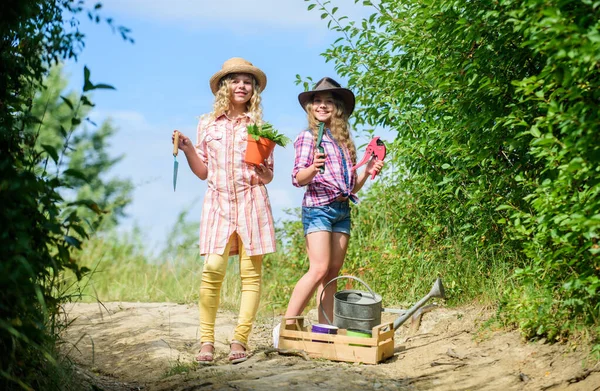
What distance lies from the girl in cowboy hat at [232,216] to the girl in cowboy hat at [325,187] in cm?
33

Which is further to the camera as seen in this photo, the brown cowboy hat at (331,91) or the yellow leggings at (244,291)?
the brown cowboy hat at (331,91)

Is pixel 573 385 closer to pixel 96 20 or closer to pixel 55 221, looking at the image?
pixel 55 221

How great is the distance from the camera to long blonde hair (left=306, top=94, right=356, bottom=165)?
5.92 metres

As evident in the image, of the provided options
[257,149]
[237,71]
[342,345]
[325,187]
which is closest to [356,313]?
[342,345]

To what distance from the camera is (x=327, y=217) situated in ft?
18.6

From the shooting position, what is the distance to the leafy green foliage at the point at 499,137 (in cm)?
433

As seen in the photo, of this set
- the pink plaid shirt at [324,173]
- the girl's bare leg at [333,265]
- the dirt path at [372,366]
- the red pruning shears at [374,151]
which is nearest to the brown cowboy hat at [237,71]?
the pink plaid shirt at [324,173]

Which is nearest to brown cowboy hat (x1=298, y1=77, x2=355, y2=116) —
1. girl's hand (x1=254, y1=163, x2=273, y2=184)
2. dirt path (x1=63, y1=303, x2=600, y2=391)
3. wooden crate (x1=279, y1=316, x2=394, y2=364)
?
girl's hand (x1=254, y1=163, x2=273, y2=184)

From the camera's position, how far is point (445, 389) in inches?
189

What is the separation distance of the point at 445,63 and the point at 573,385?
276 centimetres

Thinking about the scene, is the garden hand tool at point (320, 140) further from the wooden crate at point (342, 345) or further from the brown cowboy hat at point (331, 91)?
the wooden crate at point (342, 345)

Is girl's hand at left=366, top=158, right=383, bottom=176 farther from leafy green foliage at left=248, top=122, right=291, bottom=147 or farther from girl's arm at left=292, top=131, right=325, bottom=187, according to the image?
leafy green foliage at left=248, top=122, right=291, bottom=147

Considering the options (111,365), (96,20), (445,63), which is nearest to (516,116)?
(445,63)

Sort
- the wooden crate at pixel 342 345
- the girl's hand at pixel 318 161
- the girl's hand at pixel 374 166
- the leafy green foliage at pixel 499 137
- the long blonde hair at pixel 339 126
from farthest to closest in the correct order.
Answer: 1. the long blonde hair at pixel 339 126
2. the girl's hand at pixel 374 166
3. the girl's hand at pixel 318 161
4. the wooden crate at pixel 342 345
5. the leafy green foliage at pixel 499 137
